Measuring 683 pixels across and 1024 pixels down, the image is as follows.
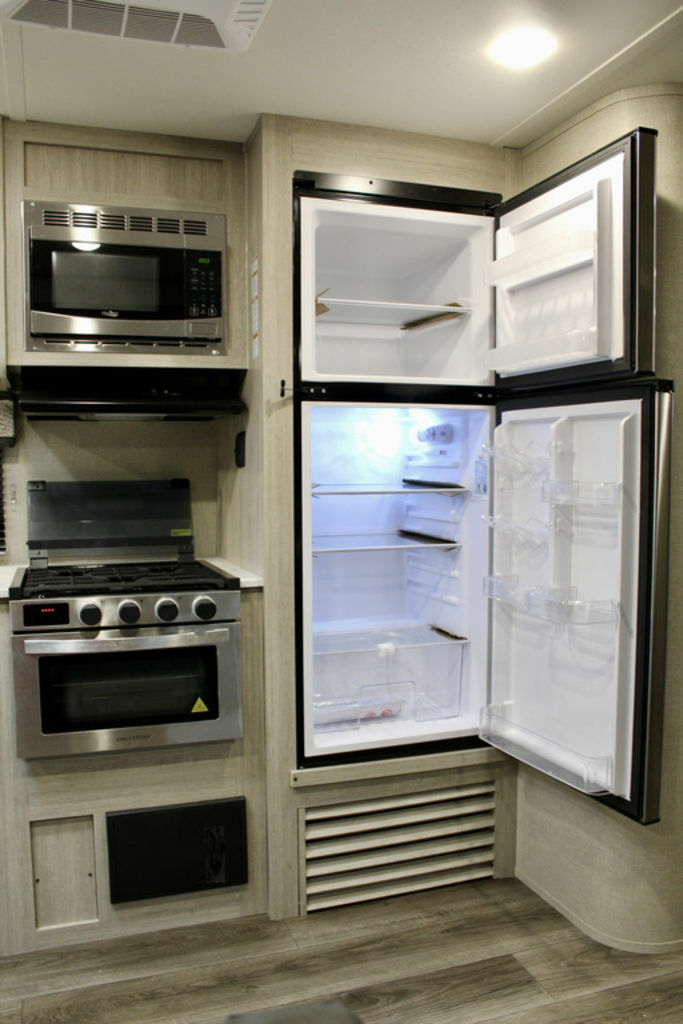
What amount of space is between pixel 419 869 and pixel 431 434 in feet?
4.73

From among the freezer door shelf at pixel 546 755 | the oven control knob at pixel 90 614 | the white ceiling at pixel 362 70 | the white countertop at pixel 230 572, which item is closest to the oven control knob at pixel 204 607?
the white countertop at pixel 230 572

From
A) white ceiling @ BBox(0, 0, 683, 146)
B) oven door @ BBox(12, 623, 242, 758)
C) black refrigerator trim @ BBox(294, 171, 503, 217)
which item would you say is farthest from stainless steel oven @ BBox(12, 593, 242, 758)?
white ceiling @ BBox(0, 0, 683, 146)

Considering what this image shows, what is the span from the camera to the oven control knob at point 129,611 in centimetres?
225

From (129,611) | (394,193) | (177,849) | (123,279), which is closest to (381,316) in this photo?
(394,193)

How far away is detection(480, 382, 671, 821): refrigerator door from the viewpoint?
1.98m

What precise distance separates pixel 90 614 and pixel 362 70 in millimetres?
1617

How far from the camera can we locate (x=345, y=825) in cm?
246

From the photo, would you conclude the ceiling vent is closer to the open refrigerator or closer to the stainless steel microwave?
the open refrigerator

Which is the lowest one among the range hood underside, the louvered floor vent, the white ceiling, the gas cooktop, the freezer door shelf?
the louvered floor vent

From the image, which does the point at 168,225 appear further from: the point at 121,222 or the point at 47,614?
the point at 47,614

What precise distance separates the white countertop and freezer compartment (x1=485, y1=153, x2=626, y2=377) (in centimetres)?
97

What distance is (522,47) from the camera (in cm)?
195

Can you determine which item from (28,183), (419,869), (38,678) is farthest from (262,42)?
(419,869)

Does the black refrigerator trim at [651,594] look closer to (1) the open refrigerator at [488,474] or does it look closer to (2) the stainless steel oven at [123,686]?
(1) the open refrigerator at [488,474]
